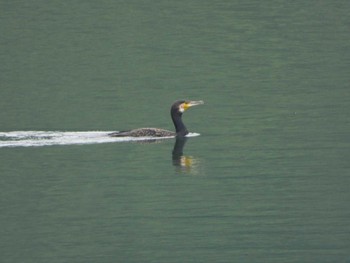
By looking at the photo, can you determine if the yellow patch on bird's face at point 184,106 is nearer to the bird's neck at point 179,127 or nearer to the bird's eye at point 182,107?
the bird's eye at point 182,107

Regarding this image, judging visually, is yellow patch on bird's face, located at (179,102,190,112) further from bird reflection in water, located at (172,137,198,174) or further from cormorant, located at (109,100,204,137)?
bird reflection in water, located at (172,137,198,174)

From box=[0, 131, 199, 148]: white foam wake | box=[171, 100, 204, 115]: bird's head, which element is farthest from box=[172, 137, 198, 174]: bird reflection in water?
box=[171, 100, 204, 115]: bird's head

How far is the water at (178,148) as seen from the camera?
2244 cm

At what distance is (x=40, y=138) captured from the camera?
33531 mm

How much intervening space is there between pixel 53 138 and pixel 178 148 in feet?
10.4

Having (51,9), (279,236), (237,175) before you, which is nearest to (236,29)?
(51,9)

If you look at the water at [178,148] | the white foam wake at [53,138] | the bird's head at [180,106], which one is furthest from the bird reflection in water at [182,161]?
the bird's head at [180,106]

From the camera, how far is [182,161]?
99.0 ft

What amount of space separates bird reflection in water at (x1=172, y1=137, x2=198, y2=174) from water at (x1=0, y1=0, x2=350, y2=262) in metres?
0.06

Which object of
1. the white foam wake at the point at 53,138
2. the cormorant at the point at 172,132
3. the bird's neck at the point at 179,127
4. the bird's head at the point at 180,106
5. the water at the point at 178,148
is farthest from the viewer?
the bird's head at the point at 180,106

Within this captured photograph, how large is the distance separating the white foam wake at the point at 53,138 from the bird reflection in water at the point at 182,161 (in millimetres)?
1469

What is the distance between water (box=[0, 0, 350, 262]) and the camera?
2244 cm

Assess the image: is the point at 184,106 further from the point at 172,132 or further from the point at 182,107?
the point at 172,132

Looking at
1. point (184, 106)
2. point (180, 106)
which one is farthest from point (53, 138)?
point (184, 106)
